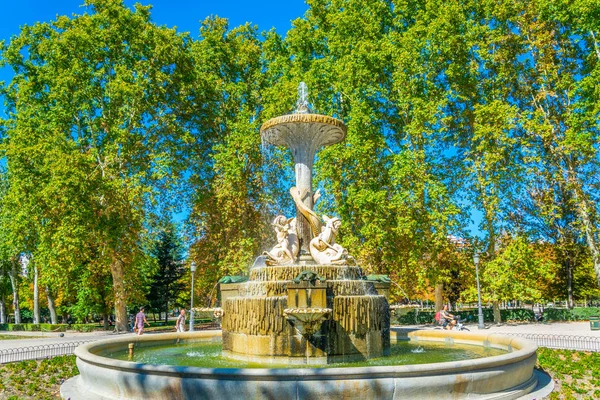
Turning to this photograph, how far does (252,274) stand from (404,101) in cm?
1870

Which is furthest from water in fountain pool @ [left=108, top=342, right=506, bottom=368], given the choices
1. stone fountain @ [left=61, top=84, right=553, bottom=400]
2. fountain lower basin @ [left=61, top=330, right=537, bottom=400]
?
fountain lower basin @ [left=61, top=330, right=537, bottom=400]

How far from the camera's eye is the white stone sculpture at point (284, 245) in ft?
42.7

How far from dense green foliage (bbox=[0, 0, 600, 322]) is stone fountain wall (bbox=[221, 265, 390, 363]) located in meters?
15.3

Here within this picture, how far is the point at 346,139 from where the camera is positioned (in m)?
26.6

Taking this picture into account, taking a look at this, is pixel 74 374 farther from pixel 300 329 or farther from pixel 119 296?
pixel 119 296

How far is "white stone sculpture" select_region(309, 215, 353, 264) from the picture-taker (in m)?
12.6

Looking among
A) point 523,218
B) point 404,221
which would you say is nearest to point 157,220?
point 404,221

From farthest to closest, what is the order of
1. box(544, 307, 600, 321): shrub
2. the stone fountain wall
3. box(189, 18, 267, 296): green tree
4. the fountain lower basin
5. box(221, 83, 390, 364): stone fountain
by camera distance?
1. box(544, 307, 600, 321): shrub
2. box(189, 18, 267, 296): green tree
3. the stone fountain wall
4. box(221, 83, 390, 364): stone fountain
5. the fountain lower basin

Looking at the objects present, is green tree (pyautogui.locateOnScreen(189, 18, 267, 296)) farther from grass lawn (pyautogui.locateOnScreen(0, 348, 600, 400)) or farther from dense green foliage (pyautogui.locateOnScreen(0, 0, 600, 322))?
grass lawn (pyautogui.locateOnScreen(0, 348, 600, 400))

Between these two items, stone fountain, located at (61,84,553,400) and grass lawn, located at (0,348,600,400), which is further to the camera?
grass lawn, located at (0,348,600,400)

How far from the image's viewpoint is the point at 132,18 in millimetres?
27703

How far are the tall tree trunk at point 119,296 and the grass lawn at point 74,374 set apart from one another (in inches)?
553

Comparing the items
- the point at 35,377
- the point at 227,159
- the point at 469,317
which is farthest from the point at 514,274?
the point at 35,377

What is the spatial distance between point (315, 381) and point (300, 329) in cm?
302
